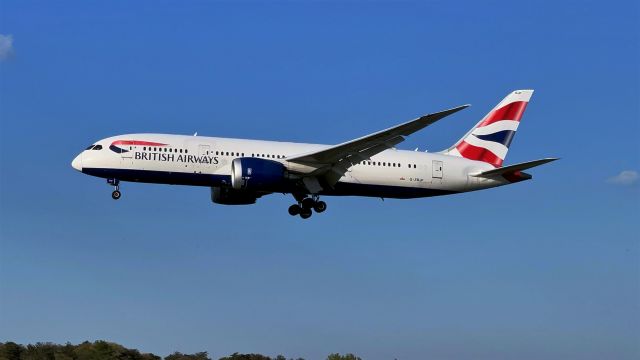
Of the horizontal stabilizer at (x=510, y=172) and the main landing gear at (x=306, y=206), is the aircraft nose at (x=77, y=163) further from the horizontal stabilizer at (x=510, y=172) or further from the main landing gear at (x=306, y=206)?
the horizontal stabilizer at (x=510, y=172)

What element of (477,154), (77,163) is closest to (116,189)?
(77,163)

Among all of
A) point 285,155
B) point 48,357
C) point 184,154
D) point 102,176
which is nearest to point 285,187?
point 285,155

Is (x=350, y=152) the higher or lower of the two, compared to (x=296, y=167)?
higher

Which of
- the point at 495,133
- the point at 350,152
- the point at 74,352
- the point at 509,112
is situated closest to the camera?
the point at 350,152

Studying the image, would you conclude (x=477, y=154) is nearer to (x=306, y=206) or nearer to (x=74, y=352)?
(x=306, y=206)

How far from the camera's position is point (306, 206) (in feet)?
173

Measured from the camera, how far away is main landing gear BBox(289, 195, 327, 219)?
52.7 meters

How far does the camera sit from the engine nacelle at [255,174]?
4784 centimetres

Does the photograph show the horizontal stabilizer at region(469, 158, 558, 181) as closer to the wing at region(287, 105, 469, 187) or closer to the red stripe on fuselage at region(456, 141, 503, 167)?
the red stripe on fuselage at region(456, 141, 503, 167)

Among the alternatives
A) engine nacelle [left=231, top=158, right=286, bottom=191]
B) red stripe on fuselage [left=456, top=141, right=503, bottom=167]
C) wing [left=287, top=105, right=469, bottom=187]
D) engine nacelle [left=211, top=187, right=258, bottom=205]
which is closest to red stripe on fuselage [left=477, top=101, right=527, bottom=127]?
red stripe on fuselage [left=456, top=141, right=503, bottom=167]

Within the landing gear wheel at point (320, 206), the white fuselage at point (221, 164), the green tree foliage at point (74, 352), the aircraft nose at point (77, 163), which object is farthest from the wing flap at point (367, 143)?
the green tree foliage at point (74, 352)

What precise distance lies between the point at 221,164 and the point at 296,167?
11.5ft

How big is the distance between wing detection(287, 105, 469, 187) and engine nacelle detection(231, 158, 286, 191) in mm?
1228

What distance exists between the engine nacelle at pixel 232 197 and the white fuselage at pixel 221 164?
4.23 m
